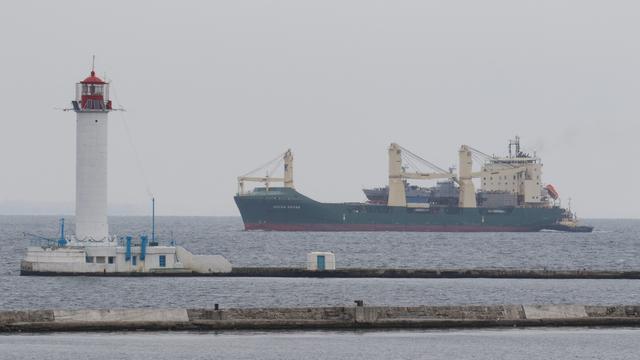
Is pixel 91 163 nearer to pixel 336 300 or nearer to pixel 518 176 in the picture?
pixel 336 300

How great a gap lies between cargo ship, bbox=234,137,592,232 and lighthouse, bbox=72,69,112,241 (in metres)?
93.1

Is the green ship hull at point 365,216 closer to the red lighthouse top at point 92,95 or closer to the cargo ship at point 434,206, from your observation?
the cargo ship at point 434,206

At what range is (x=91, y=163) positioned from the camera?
2019 inches

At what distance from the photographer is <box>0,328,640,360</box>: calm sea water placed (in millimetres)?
27547

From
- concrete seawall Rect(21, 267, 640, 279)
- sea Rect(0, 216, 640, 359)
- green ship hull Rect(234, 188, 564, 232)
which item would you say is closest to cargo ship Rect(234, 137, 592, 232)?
green ship hull Rect(234, 188, 564, 232)

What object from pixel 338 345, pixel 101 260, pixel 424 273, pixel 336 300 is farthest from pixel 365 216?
pixel 338 345

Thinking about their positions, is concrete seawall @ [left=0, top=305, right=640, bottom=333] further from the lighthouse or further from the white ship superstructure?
the white ship superstructure

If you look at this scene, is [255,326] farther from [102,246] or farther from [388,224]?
[388,224]

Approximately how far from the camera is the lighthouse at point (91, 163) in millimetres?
51312

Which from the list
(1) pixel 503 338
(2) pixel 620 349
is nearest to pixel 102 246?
(1) pixel 503 338

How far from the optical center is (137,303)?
42719mm

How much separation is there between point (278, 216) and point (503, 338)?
115762mm

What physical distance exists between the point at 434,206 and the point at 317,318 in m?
116

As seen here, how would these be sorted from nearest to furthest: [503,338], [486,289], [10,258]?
[503,338]
[486,289]
[10,258]
